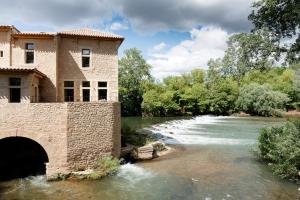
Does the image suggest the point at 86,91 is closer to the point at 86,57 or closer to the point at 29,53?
the point at 86,57

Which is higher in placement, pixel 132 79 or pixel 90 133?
pixel 132 79

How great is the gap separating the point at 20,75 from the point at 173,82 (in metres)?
47.0

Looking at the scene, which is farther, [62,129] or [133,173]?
[133,173]

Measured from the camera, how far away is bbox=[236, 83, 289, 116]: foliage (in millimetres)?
52312

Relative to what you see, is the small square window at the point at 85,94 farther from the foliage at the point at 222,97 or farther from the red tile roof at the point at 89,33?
the foliage at the point at 222,97

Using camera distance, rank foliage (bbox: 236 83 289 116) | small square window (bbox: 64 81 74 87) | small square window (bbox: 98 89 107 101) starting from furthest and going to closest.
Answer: foliage (bbox: 236 83 289 116) → small square window (bbox: 98 89 107 101) → small square window (bbox: 64 81 74 87)

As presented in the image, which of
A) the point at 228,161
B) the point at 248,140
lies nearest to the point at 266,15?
the point at 228,161

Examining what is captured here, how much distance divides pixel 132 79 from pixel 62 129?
41.8 metres

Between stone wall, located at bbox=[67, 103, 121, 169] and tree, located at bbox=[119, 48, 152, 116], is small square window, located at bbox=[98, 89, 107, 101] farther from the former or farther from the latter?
tree, located at bbox=[119, 48, 152, 116]

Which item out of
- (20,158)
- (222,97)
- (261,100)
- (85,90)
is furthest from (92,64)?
(222,97)

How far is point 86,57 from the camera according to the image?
19578 millimetres

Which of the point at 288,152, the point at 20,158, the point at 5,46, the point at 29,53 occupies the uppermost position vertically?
the point at 5,46

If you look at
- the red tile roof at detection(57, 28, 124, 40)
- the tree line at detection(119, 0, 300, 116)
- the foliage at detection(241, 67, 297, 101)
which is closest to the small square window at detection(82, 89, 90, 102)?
the red tile roof at detection(57, 28, 124, 40)

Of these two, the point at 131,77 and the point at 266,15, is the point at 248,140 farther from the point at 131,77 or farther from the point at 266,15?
the point at 131,77
